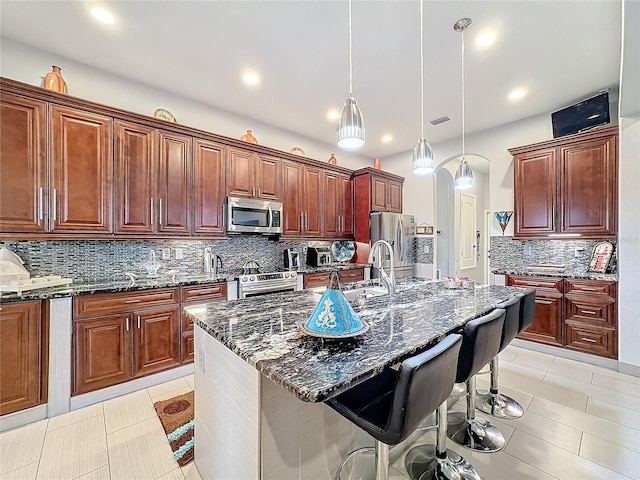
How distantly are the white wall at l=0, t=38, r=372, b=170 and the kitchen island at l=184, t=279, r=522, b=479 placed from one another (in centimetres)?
266

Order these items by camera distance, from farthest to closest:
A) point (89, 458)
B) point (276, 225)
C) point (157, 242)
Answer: point (276, 225) → point (157, 242) → point (89, 458)

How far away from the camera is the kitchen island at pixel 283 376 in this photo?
89cm

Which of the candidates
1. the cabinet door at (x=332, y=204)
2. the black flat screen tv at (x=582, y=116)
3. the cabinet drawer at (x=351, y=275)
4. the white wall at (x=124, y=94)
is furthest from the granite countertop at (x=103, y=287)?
the black flat screen tv at (x=582, y=116)

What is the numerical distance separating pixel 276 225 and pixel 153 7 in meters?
2.35

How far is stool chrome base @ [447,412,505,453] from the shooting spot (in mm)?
1737

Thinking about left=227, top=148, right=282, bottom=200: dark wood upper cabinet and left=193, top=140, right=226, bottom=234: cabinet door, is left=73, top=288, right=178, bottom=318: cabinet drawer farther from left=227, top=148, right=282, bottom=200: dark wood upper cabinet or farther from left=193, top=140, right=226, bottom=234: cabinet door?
left=227, top=148, right=282, bottom=200: dark wood upper cabinet

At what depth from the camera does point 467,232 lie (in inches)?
234

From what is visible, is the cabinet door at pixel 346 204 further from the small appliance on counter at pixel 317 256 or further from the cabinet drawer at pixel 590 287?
the cabinet drawer at pixel 590 287

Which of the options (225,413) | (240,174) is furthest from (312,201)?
(225,413)

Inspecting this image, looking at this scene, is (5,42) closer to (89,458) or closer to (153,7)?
(153,7)

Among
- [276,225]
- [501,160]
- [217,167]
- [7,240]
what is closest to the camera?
[7,240]

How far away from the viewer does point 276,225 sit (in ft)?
12.2

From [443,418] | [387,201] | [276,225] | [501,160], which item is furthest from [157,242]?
[501,160]

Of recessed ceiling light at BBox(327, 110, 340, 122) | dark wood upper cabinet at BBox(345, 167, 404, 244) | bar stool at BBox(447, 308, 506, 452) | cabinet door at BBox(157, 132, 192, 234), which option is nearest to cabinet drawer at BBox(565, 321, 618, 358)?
bar stool at BBox(447, 308, 506, 452)
